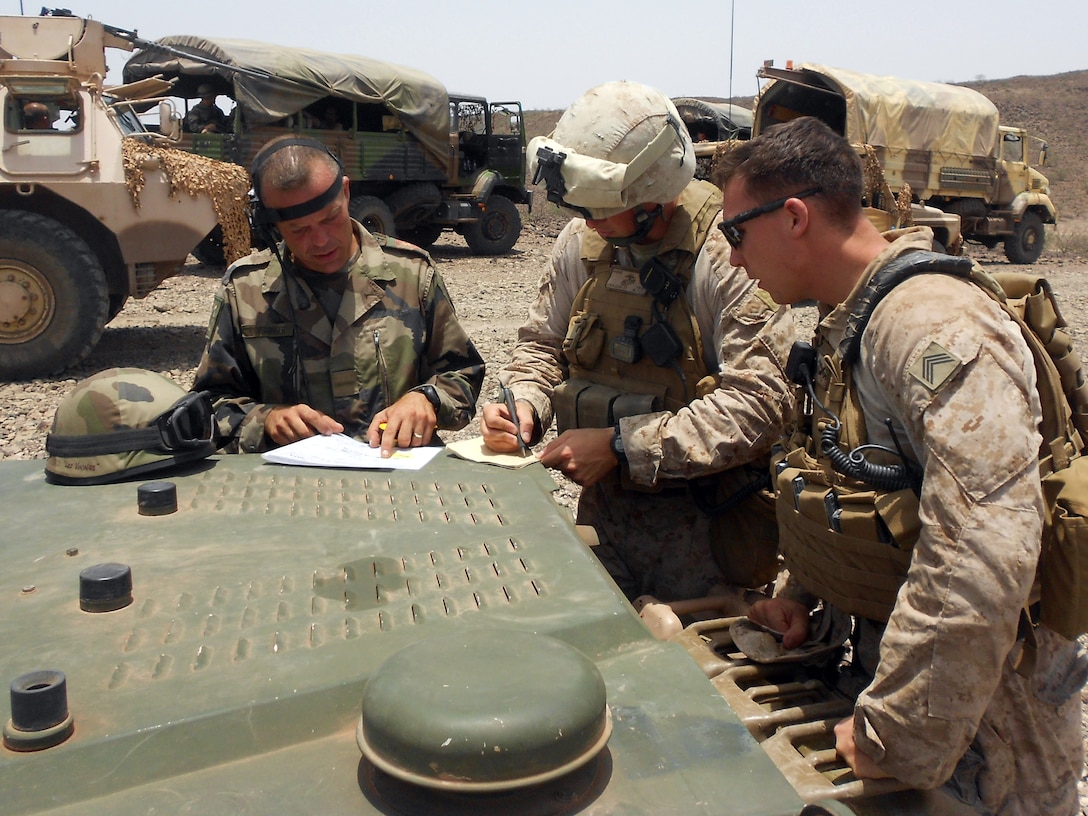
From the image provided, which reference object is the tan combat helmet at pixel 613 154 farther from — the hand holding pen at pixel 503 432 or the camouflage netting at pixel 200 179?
the camouflage netting at pixel 200 179

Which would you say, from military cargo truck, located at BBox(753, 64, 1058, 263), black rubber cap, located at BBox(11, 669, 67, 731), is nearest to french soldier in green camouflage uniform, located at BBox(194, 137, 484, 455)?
black rubber cap, located at BBox(11, 669, 67, 731)

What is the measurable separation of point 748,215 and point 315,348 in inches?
57.5

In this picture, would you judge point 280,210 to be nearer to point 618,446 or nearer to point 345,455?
point 345,455

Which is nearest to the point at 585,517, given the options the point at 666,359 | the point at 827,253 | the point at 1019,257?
the point at 666,359

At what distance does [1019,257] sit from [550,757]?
18289mm

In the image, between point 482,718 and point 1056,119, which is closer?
point 482,718

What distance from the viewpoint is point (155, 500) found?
1.86m

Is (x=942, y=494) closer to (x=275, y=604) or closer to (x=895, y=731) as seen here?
(x=895, y=731)

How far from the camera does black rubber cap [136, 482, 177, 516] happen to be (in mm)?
1864

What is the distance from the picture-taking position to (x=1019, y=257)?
17.3 meters

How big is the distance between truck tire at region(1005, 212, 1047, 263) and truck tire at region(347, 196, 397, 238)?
10.2 meters

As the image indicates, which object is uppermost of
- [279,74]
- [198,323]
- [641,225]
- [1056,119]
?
[279,74]

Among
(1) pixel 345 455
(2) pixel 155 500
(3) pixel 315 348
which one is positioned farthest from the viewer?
→ (3) pixel 315 348

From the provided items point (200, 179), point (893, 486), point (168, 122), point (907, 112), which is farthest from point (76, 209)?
point (907, 112)
